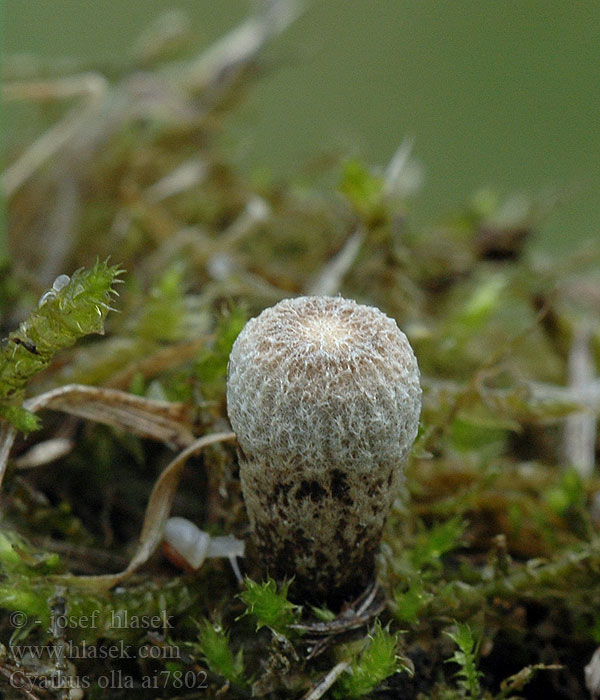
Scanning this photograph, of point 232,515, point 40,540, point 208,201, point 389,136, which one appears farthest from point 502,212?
point 389,136

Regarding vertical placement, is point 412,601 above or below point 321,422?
below

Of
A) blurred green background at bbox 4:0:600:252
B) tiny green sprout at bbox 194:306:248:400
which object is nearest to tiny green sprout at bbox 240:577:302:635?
tiny green sprout at bbox 194:306:248:400

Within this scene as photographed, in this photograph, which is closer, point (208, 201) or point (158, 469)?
point (158, 469)

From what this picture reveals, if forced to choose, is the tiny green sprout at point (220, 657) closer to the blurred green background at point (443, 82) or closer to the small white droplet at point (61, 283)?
the small white droplet at point (61, 283)

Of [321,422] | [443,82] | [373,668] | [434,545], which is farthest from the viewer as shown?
[443,82]

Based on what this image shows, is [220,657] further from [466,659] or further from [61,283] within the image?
[61,283]

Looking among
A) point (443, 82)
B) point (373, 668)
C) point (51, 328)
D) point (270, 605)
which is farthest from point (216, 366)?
point (443, 82)

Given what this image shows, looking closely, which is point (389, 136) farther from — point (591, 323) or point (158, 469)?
point (158, 469)
